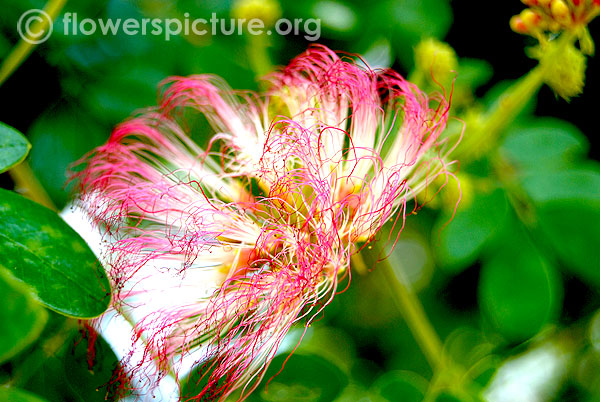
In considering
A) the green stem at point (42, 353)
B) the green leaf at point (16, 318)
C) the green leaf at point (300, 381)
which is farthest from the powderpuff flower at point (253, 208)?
the green leaf at point (16, 318)

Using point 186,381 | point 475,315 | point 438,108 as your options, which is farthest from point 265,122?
point 475,315

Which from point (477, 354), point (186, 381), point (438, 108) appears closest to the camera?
point (186, 381)

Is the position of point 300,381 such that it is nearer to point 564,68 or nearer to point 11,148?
point 11,148

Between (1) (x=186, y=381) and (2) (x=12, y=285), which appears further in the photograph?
(1) (x=186, y=381)

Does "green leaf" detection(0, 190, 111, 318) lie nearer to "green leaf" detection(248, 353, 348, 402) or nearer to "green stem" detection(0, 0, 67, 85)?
"green leaf" detection(248, 353, 348, 402)

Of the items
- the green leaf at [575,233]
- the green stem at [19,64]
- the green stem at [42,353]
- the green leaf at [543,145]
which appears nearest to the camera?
the green stem at [42,353]

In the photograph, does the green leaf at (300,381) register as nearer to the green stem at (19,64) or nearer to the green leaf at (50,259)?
the green leaf at (50,259)

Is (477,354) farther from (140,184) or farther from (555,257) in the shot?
(140,184)

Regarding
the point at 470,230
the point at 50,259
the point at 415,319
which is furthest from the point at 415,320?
the point at 50,259
